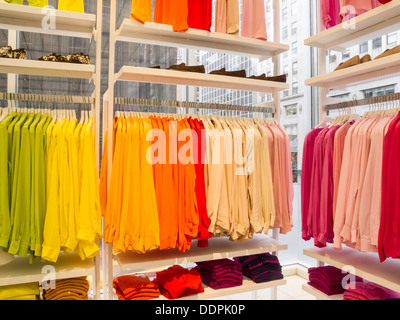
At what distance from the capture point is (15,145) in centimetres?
189

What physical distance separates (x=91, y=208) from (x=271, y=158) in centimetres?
143

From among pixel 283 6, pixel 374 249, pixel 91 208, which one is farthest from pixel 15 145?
pixel 283 6

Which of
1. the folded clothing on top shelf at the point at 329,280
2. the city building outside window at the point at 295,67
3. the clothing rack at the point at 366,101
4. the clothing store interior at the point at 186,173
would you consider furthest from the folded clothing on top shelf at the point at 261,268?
the city building outside window at the point at 295,67

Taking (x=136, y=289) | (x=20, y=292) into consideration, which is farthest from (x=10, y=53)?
(x=136, y=289)

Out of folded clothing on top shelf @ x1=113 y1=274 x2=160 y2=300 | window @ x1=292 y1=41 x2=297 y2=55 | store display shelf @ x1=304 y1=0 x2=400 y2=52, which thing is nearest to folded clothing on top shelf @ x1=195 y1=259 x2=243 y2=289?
folded clothing on top shelf @ x1=113 y1=274 x2=160 y2=300

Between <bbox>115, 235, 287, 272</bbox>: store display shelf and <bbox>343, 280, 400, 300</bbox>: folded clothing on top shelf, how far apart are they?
65 centimetres

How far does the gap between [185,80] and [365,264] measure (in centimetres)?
184

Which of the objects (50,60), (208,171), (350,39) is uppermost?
(350,39)

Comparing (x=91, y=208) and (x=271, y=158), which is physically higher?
(x=271, y=158)

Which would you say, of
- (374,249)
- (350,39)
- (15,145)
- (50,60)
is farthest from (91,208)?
(350,39)
